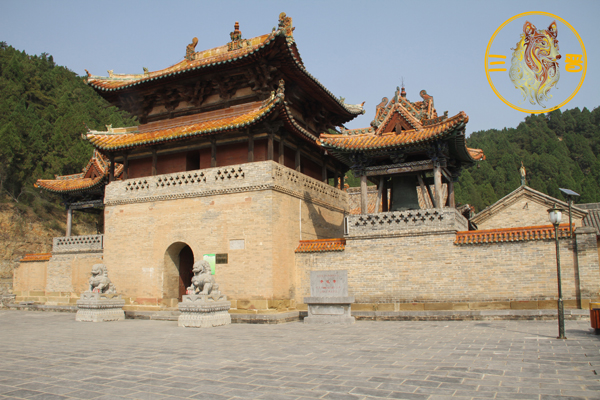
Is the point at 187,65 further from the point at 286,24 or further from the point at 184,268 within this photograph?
the point at 184,268

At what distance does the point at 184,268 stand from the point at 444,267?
9.41 meters

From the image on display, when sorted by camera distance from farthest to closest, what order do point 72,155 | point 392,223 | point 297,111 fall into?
1. point 72,155
2. point 297,111
3. point 392,223

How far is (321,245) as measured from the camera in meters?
15.1

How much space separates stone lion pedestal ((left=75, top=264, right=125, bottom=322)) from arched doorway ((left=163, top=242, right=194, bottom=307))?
1.59 metres

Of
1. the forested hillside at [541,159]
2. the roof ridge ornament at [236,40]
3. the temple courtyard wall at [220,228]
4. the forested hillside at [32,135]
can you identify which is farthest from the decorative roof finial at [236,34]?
the forested hillside at [541,159]

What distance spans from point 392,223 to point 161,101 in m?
10.6

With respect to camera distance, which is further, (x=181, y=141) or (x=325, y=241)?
(x=181, y=141)

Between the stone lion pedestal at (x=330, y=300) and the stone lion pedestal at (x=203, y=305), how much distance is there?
248cm

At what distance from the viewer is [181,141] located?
662 inches

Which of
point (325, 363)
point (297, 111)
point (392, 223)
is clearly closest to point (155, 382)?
point (325, 363)

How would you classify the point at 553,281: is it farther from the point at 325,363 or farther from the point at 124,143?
the point at 124,143

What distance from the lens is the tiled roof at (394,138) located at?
13.6 meters

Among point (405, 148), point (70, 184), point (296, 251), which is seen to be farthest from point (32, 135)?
point (405, 148)

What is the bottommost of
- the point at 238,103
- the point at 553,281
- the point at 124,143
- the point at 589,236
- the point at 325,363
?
the point at 325,363
